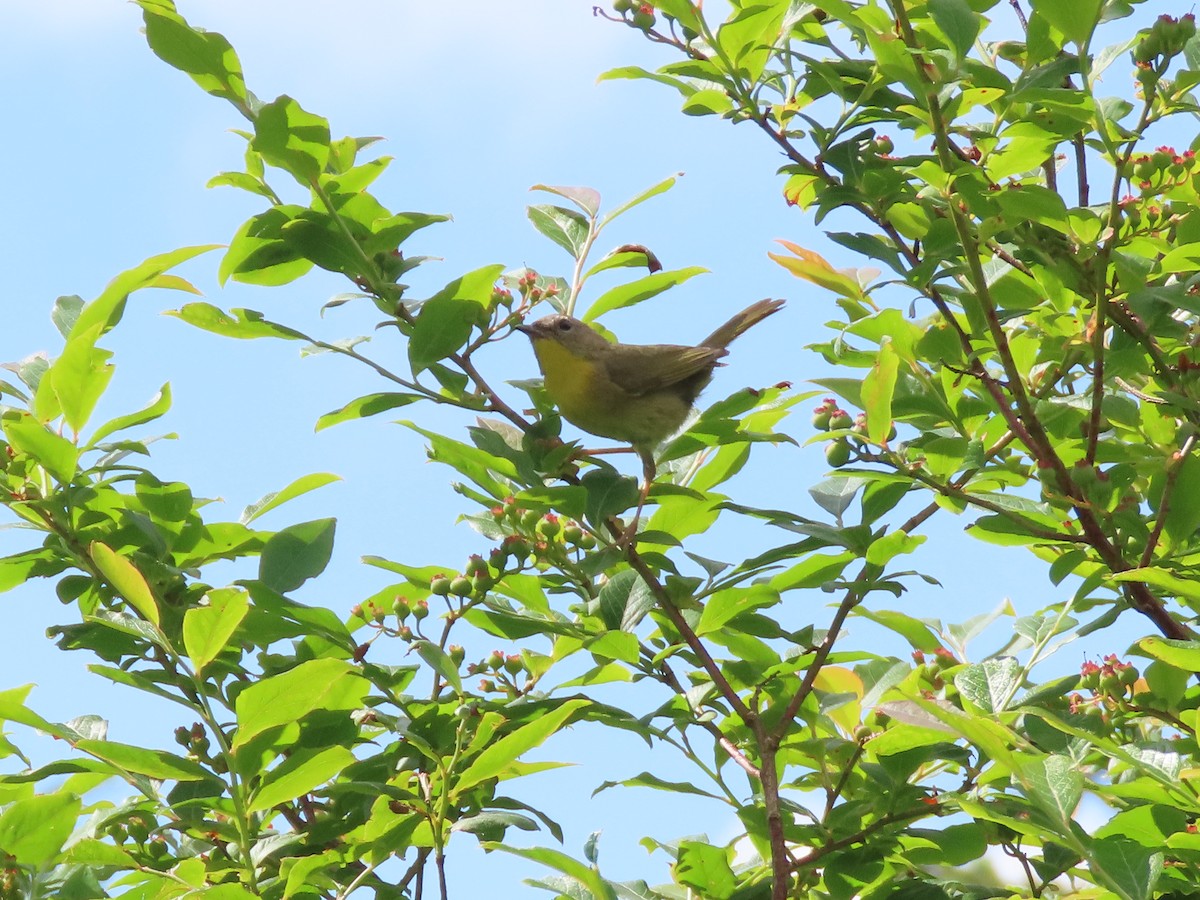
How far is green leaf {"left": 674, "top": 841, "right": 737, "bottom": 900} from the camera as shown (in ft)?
10.6

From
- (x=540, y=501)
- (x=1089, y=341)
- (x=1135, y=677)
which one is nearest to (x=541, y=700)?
(x=540, y=501)

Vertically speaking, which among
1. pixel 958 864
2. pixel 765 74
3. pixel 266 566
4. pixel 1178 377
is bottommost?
pixel 958 864

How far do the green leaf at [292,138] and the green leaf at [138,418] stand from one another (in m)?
0.76

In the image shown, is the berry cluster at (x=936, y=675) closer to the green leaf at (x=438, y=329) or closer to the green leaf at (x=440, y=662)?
the green leaf at (x=440, y=662)

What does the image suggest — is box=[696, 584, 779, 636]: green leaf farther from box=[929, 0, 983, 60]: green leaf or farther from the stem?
box=[929, 0, 983, 60]: green leaf

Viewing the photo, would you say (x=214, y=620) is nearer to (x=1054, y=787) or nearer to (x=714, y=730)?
(x=714, y=730)

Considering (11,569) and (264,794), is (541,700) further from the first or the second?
(11,569)

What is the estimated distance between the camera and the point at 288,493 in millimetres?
3525

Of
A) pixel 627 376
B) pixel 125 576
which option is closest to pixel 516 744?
pixel 125 576

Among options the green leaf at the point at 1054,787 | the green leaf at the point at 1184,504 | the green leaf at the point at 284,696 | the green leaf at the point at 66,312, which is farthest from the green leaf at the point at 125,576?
the green leaf at the point at 1184,504

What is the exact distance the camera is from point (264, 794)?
284 centimetres

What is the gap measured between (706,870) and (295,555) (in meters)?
1.36

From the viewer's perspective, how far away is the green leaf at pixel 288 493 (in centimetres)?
351

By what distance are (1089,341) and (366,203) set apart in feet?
6.82
